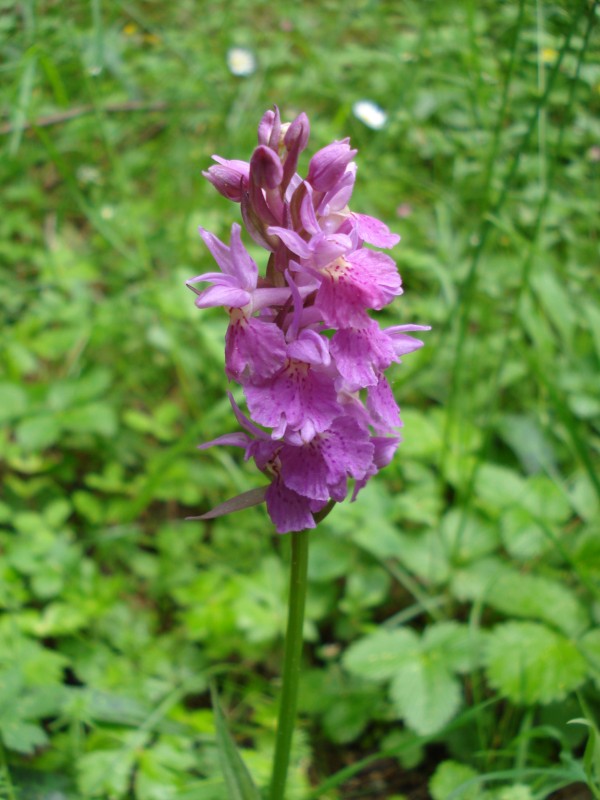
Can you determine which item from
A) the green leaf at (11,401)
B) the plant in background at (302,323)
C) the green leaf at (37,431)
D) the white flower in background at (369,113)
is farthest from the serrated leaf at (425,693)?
the white flower in background at (369,113)

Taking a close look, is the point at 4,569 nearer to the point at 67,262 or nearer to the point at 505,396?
the point at 67,262

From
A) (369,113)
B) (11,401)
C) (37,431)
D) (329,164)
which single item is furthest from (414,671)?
(369,113)

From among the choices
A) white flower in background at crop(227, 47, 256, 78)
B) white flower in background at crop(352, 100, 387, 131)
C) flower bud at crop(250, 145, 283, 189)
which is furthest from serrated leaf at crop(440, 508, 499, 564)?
white flower in background at crop(227, 47, 256, 78)

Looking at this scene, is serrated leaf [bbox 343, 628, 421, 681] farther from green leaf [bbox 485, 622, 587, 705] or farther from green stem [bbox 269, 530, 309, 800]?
green stem [bbox 269, 530, 309, 800]

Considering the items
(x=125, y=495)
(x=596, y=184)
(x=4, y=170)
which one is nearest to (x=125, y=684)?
(x=125, y=495)

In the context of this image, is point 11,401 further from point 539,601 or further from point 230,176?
point 539,601
